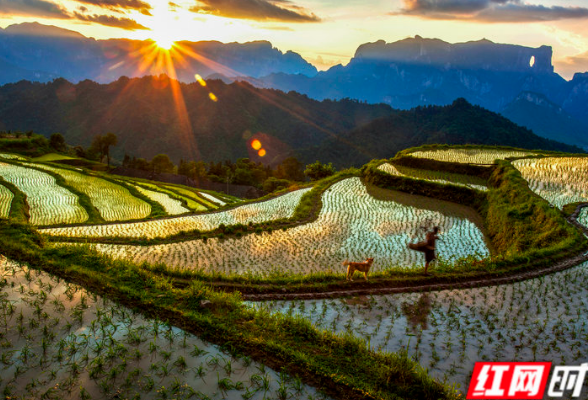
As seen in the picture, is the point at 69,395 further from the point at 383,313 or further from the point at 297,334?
the point at 383,313

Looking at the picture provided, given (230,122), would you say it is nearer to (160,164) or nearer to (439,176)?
(160,164)

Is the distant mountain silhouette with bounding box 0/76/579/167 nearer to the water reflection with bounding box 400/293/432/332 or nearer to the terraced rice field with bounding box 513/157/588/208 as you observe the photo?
the terraced rice field with bounding box 513/157/588/208

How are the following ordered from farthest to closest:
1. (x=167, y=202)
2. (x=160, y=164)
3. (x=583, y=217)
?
(x=160, y=164) → (x=167, y=202) → (x=583, y=217)

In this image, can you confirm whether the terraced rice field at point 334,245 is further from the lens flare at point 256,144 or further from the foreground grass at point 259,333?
the lens flare at point 256,144

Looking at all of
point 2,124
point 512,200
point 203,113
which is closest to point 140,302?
point 512,200

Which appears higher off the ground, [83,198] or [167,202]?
[83,198]
